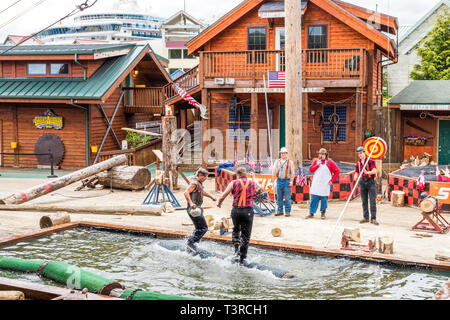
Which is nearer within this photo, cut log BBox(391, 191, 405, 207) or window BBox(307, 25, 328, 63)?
cut log BBox(391, 191, 405, 207)

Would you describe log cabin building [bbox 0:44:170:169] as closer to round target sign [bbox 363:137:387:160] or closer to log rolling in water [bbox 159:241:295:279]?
round target sign [bbox 363:137:387:160]

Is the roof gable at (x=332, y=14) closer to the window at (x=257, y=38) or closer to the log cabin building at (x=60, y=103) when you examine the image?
the window at (x=257, y=38)

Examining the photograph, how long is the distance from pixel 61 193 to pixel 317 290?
11.9 metres

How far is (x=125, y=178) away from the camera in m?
18.1

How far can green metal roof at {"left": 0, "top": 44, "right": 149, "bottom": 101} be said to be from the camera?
2270cm

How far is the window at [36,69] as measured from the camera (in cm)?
2461

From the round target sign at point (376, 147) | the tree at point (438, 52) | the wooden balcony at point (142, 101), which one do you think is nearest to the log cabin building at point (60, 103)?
the wooden balcony at point (142, 101)

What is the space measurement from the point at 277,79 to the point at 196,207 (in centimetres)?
1051

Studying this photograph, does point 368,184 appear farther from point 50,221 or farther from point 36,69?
point 36,69

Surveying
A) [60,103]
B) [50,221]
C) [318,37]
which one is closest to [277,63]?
[318,37]

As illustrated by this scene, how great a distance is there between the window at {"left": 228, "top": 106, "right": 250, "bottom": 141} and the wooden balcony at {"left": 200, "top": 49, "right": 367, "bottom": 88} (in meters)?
2.29

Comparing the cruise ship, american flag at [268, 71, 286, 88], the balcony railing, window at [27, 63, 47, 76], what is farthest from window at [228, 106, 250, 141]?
the cruise ship
